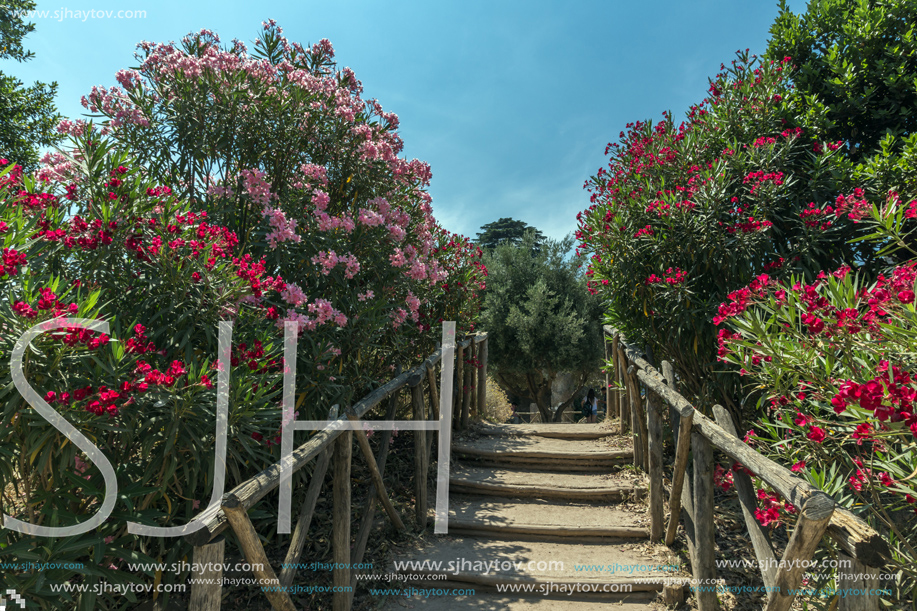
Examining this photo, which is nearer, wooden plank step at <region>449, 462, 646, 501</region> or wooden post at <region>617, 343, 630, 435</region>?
wooden plank step at <region>449, 462, 646, 501</region>

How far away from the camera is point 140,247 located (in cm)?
277

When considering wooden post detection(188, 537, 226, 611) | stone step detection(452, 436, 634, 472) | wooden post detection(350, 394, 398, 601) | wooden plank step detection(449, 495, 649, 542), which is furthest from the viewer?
stone step detection(452, 436, 634, 472)

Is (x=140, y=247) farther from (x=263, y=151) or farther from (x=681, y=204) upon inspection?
(x=681, y=204)

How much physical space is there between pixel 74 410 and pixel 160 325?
0.77m

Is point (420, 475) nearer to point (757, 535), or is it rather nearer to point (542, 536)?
point (542, 536)

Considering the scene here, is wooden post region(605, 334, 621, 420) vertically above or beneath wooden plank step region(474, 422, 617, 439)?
above

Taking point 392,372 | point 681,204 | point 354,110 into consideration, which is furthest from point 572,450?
point 354,110

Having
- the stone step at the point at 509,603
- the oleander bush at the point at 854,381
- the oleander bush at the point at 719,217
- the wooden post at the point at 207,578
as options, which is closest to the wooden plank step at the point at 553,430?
the oleander bush at the point at 719,217

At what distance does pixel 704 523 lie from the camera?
3377 millimetres

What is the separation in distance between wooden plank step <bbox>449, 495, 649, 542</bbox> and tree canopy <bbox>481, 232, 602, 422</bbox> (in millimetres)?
8696

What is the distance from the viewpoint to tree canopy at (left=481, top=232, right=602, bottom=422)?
1360 centimetres

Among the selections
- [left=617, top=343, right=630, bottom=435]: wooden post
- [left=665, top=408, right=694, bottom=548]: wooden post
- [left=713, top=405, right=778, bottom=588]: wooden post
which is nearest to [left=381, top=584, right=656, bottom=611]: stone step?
[left=665, top=408, right=694, bottom=548]: wooden post

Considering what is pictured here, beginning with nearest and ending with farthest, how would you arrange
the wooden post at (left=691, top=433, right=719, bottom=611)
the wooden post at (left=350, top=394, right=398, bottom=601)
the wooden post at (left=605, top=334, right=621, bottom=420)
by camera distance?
the wooden post at (left=691, top=433, right=719, bottom=611)
the wooden post at (left=350, top=394, right=398, bottom=601)
the wooden post at (left=605, top=334, right=621, bottom=420)

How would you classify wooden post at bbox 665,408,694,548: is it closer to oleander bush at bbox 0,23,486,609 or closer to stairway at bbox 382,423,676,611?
stairway at bbox 382,423,676,611
